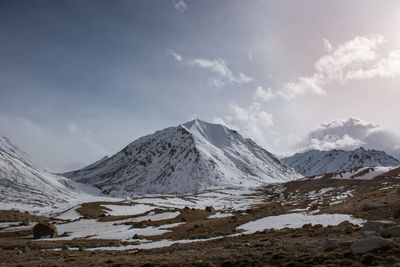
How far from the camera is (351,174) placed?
409ft

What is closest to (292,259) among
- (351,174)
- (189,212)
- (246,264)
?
(246,264)

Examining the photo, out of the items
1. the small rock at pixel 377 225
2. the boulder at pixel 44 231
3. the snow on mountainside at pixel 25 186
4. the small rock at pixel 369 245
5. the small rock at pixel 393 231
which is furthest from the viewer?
the snow on mountainside at pixel 25 186

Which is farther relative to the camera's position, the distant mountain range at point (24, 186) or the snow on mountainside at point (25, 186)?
the distant mountain range at point (24, 186)

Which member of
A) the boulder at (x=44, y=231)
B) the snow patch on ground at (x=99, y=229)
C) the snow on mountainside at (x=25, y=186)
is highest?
the snow on mountainside at (x=25, y=186)

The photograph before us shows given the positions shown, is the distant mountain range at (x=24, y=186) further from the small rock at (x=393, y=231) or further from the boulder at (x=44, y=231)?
the small rock at (x=393, y=231)

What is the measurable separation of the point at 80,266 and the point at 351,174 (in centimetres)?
13811

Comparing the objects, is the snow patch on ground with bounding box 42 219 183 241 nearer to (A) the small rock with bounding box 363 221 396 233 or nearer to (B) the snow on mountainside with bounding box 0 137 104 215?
(A) the small rock with bounding box 363 221 396 233

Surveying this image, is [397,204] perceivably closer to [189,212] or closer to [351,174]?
[189,212]

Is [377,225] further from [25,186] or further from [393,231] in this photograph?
[25,186]

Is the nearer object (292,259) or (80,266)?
(292,259)

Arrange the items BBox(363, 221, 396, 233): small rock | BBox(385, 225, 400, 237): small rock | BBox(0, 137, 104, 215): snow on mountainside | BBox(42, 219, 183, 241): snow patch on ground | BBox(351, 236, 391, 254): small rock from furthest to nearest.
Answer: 1. BBox(0, 137, 104, 215): snow on mountainside
2. BBox(42, 219, 183, 241): snow patch on ground
3. BBox(363, 221, 396, 233): small rock
4. BBox(385, 225, 400, 237): small rock
5. BBox(351, 236, 391, 254): small rock

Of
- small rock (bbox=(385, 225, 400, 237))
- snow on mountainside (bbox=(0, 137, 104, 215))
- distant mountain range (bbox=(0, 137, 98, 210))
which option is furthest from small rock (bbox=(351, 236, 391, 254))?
distant mountain range (bbox=(0, 137, 98, 210))

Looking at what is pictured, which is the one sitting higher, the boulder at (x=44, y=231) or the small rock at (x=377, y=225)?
the small rock at (x=377, y=225)

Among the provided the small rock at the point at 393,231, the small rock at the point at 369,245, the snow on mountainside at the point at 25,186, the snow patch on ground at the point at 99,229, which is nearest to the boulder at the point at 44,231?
the snow patch on ground at the point at 99,229
